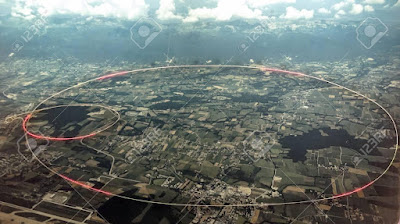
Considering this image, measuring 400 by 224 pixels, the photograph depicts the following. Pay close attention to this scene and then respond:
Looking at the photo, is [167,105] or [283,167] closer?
[283,167]

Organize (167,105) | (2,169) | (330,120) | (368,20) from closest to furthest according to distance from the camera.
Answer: (2,169) → (330,120) → (167,105) → (368,20)

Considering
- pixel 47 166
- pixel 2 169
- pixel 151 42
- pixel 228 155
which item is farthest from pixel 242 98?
pixel 151 42

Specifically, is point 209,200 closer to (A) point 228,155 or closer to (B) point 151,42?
(A) point 228,155

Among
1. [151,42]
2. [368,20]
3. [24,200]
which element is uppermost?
[368,20]

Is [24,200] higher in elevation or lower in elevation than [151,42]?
lower

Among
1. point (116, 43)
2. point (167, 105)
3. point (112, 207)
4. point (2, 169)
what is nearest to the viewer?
point (112, 207)

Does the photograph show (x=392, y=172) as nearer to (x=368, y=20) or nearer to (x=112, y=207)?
(x=112, y=207)

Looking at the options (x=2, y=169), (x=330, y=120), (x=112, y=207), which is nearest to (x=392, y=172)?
(x=330, y=120)
